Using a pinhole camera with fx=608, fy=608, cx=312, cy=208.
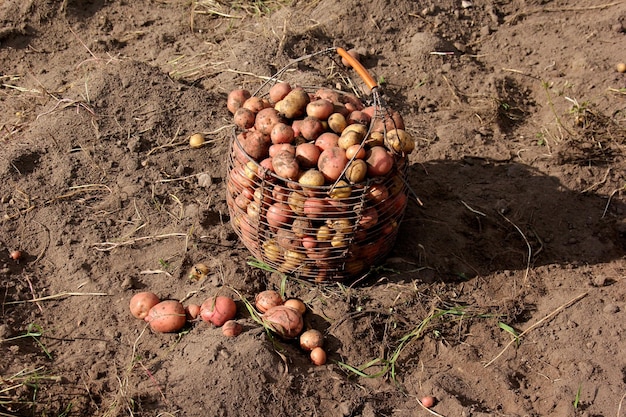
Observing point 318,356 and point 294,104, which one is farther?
point 294,104

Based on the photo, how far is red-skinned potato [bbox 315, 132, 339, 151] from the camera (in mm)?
2973

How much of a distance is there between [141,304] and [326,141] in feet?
4.21

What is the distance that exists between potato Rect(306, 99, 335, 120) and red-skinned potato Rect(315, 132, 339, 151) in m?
0.13

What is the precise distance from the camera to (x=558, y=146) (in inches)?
169

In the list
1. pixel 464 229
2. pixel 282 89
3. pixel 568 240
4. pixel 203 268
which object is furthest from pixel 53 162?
pixel 568 240

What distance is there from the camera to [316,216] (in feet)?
9.74

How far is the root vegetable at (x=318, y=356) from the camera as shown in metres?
3.02

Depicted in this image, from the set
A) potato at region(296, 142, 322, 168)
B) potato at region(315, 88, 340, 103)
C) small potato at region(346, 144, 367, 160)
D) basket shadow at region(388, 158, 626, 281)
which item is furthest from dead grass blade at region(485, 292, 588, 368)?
potato at region(315, 88, 340, 103)

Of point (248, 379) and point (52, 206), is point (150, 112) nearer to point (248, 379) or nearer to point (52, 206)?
point (52, 206)

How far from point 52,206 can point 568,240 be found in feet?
10.4

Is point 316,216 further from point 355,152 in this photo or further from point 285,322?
point 285,322

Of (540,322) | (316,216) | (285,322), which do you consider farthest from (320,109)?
(540,322)

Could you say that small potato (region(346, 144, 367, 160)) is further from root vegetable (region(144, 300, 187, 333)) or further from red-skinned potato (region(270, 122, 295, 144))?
root vegetable (region(144, 300, 187, 333))

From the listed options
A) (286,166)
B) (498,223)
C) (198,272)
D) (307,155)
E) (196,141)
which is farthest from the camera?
(196,141)
